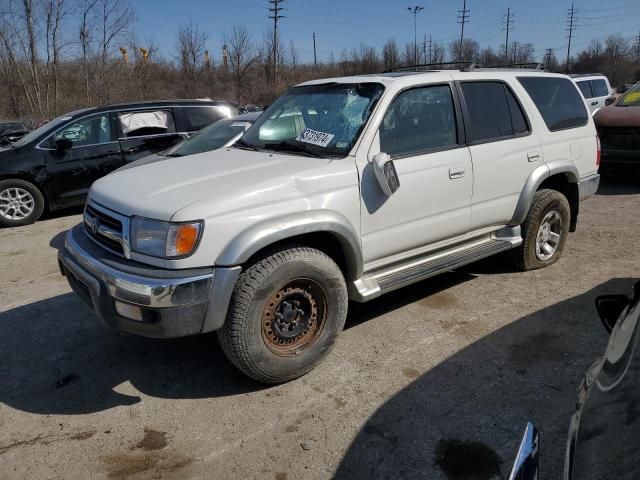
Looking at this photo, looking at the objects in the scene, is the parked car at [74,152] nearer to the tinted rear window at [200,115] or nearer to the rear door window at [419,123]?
the tinted rear window at [200,115]

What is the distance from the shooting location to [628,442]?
1.28m

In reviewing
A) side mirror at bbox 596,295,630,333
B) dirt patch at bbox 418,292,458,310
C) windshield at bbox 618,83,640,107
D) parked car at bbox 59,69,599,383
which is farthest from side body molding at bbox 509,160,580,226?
windshield at bbox 618,83,640,107

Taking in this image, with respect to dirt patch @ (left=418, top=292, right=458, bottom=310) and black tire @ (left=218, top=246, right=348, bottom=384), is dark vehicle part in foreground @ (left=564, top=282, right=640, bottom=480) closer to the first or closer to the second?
black tire @ (left=218, top=246, right=348, bottom=384)

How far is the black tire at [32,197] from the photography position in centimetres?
754

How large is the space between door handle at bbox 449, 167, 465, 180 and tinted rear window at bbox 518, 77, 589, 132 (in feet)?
4.32

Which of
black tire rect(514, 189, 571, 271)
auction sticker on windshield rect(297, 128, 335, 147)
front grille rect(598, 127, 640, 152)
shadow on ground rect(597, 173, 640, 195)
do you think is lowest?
shadow on ground rect(597, 173, 640, 195)

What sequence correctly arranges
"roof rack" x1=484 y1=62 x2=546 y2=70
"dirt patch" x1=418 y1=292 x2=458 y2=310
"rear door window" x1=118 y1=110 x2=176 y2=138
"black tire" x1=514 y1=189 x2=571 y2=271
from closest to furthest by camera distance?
1. "dirt patch" x1=418 y1=292 x2=458 y2=310
2. "black tire" x1=514 y1=189 x2=571 y2=271
3. "roof rack" x1=484 y1=62 x2=546 y2=70
4. "rear door window" x1=118 y1=110 x2=176 y2=138

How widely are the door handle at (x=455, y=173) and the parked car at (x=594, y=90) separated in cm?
1225

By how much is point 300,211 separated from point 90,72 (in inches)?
848

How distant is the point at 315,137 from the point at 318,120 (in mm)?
205

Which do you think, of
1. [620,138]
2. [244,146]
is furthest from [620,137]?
[244,146]

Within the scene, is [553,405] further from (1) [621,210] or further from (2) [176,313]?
(1) [621,210]

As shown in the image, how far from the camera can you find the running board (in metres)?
3.51

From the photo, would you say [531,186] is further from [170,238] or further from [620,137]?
[620,137]
